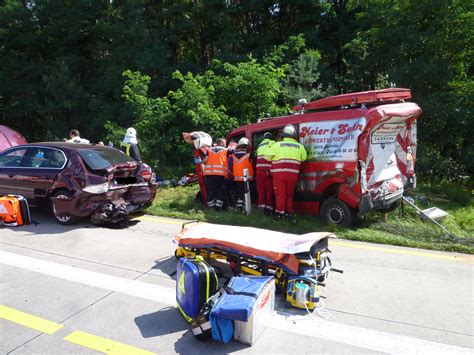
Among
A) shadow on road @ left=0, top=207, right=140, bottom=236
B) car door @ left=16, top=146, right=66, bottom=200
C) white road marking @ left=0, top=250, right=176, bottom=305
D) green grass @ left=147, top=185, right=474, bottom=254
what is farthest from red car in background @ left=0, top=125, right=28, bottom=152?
white road marking @ left=0, top=250, right=176, bottom=305

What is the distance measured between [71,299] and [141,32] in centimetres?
1439

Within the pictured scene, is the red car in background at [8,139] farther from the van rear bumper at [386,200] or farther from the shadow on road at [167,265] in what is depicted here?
the van rear bumper at [386,200]

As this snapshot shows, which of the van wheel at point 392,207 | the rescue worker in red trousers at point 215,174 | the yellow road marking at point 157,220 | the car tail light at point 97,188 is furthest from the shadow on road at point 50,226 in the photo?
the van wheel at point 392,207

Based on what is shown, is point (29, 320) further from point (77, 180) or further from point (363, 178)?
point (363, 178)

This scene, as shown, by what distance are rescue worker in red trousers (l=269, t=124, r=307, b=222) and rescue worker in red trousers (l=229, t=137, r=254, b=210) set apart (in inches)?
30.0

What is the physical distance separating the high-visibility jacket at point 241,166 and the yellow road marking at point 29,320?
4647 mm

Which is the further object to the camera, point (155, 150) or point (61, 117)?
point (61, 117)

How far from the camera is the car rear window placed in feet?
22.8

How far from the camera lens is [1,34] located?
18.9m

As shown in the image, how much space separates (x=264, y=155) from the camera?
701 centimetres

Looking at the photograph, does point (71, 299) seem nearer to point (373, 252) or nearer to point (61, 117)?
point (373, 252)

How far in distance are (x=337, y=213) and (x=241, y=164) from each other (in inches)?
84.8

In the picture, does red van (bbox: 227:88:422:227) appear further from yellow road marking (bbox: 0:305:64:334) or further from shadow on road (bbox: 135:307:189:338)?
yellow road marking (bbox: 0:305:64:334)

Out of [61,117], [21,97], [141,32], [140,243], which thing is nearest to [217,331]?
[140,243]
